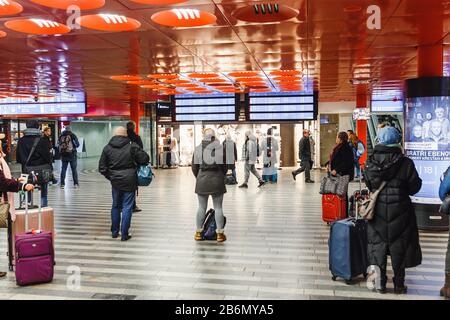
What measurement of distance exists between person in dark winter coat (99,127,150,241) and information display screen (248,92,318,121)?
7.16 metres

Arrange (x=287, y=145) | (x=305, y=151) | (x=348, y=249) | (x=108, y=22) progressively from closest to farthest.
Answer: (x=348, y=249)
(x=108, y=22)
(x=305, y=151)
(x=287, y=145)

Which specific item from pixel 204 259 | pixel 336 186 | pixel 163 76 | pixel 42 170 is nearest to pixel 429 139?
pixel 336 186

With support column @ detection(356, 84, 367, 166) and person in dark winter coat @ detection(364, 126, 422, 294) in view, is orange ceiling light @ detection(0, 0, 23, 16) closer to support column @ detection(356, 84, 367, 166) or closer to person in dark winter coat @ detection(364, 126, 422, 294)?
person in dark winter coat @ detection(364, 126, 422, 294)

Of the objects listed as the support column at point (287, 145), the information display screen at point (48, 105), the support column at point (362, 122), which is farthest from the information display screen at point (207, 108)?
the support column at point (287, 145)

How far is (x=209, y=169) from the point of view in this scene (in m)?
6.73

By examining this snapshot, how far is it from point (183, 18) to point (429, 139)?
4444mm

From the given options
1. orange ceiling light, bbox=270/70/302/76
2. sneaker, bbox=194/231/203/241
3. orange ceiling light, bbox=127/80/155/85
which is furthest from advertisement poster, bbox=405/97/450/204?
orange ceiling light, bbox=127/80/155/85

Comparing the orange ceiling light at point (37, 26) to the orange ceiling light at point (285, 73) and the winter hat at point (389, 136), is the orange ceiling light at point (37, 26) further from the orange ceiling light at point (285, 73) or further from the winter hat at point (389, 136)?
the orange ceiling light at point (285, 73)

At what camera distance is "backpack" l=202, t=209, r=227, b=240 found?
23.1ft

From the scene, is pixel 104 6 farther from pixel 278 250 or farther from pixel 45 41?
pixel 278 250

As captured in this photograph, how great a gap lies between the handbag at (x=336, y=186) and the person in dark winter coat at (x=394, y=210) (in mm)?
3217

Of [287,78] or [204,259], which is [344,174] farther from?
[287,78]

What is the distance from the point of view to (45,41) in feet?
25.6

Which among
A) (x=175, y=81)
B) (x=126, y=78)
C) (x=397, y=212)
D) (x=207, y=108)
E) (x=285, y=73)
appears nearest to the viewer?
(x=397, y=212)
